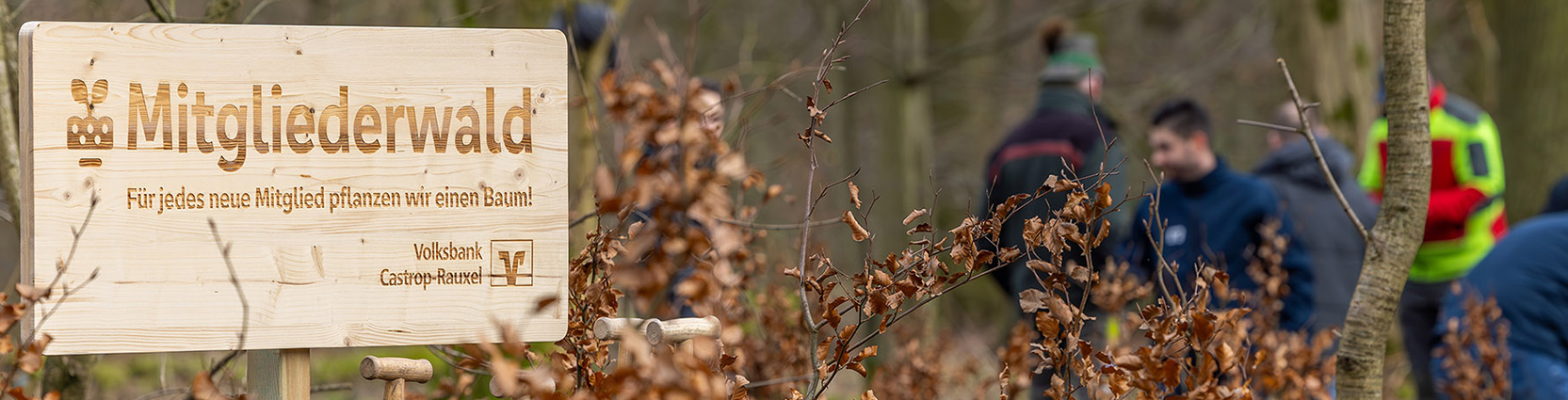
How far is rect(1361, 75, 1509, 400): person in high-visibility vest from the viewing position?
5336 mm

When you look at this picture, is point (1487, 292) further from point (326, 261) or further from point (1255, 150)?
point (1255, 150)

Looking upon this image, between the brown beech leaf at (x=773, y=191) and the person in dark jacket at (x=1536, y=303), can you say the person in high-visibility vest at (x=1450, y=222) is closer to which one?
the person in dark jacket at (x=1536, y=303)

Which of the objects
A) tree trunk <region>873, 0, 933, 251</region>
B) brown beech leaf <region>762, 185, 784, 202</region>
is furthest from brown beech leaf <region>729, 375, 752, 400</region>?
tree trunk <region>873, 0, 933, 251</region>

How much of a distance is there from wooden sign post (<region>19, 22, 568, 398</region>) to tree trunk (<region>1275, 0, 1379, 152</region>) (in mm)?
5941

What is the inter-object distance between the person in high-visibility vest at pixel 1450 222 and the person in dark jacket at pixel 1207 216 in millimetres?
1219

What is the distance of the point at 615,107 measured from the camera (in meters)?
1.43

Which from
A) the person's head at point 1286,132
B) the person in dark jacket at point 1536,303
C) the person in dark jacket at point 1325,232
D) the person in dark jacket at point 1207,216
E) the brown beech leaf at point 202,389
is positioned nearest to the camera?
the brown beech leaf at point 202,389

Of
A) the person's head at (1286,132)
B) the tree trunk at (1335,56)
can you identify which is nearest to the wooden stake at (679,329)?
the person's head at (1286,132)

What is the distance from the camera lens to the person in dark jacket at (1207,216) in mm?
4352

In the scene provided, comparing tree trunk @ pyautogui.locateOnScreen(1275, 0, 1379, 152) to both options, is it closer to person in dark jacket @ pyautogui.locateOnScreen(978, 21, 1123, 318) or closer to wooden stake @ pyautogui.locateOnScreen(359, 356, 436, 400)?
person in dark jacket @ pyautogui.locateOnScreen(978, 21, 1123, 318)

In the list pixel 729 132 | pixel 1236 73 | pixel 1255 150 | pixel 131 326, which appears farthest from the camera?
pixel 1255 150

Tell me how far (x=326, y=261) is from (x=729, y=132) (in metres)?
2.20

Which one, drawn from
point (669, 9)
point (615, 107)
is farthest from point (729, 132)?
point (669, 9)

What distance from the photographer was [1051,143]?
4.55 meters
